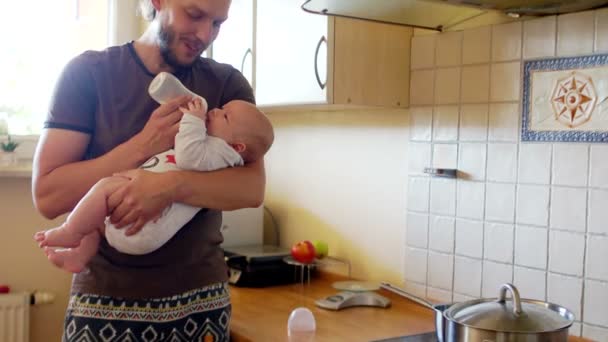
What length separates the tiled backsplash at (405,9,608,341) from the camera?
1576 millimetres

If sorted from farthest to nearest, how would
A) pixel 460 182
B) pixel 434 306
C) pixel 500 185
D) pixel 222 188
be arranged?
pixel 460 182
pixel 500 185
pixel 434 306
pixel 222 188

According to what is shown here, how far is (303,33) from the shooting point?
6.45ft

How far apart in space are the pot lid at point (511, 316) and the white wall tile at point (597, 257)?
0.21m

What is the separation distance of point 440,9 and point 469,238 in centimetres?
65

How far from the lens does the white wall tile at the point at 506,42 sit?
67.6 inches

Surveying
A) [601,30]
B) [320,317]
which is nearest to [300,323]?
[320,317]

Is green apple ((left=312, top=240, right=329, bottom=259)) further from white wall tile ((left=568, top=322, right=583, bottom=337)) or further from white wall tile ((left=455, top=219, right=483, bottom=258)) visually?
white wall tile ((left=568, top=322, right=583, bottom=337))

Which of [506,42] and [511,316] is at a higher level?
Result: [506,42]

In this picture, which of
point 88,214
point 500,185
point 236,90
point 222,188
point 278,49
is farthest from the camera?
point 278,49

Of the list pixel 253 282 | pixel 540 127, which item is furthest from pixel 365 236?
pixel 540 127

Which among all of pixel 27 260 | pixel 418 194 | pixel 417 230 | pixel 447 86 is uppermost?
pixel 447 86

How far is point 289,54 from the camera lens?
80.1 inches

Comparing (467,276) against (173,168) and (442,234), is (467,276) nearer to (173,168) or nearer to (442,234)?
(442,234)

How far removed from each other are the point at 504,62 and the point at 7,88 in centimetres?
201
